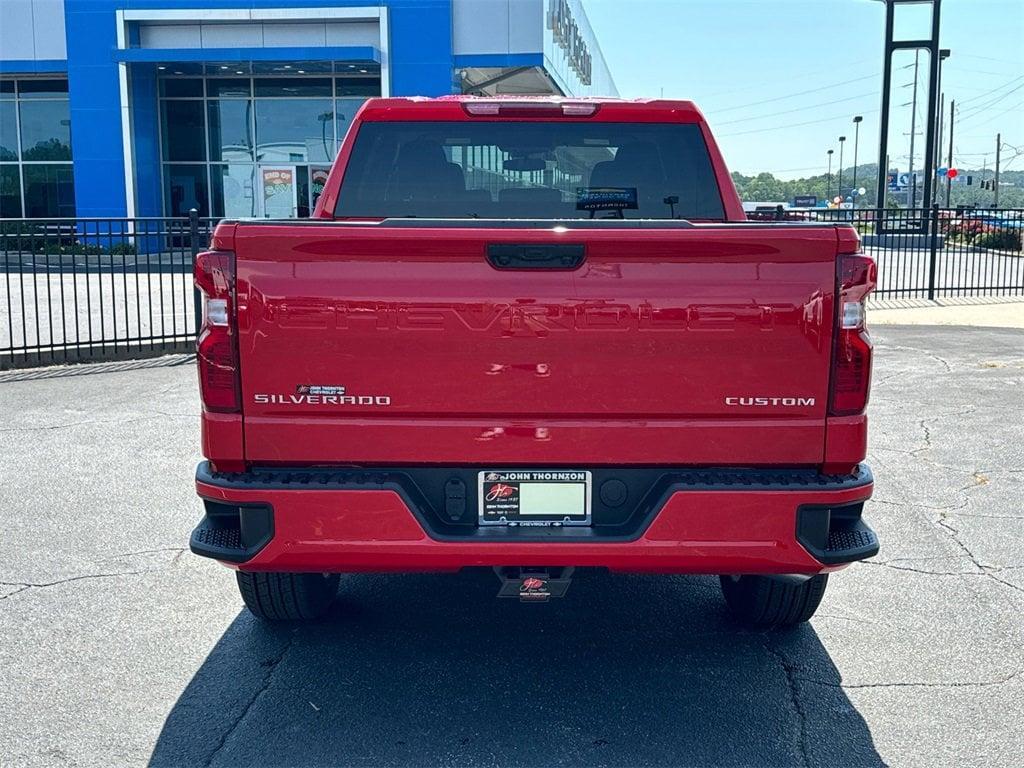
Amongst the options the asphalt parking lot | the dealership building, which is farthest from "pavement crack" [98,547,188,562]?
the dealership building

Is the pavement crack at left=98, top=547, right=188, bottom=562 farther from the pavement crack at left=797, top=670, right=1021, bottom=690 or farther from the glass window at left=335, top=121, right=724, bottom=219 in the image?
the pavement crack at left=797, top=670, right=1021, bottom=690

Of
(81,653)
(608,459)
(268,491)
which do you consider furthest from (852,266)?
(81,653)

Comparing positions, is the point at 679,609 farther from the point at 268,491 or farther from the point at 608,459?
the point at 268,491

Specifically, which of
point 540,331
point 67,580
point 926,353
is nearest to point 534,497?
point 540,331

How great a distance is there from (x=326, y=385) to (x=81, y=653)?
1.76 metres

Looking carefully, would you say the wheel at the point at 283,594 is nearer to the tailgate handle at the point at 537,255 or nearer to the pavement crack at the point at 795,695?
the tailgate handle at the point at 537,255

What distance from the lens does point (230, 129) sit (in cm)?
3281

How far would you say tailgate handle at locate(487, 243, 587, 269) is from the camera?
335 centimetres

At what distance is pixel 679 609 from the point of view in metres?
4.82

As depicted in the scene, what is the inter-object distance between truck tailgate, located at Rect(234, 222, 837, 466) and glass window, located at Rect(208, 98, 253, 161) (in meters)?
31.0

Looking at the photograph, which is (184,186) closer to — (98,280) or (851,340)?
(98,280)

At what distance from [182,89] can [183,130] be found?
1206 millimetres

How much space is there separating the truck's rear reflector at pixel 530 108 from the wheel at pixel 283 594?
2.13 m

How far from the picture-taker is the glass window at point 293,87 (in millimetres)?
32031
